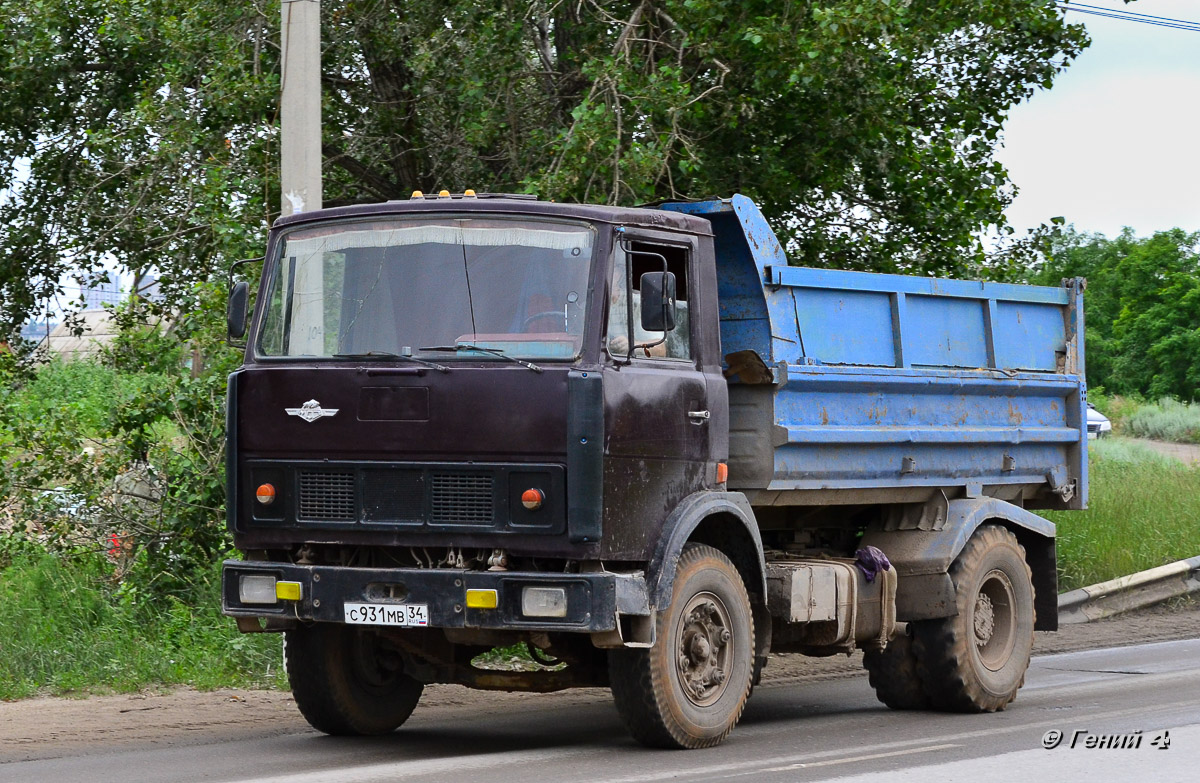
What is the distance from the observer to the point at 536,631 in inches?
285

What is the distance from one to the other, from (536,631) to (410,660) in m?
1.29

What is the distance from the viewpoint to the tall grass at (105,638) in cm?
996

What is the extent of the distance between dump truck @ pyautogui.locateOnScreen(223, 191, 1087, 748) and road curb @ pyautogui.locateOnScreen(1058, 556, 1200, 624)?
19.7 ft

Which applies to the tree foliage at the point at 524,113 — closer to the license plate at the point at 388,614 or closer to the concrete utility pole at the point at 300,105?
the concrete utility pole at the point at 300,105

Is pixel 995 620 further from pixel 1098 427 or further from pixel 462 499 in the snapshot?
pixel 1098 427

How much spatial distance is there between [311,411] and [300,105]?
328 centimetres

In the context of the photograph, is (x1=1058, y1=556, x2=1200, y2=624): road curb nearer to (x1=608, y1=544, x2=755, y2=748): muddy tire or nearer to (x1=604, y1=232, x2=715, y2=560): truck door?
(x1=608, y1=544, x2=755, y2=748): muddy tire

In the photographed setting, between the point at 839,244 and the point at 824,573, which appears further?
the point at 839,244

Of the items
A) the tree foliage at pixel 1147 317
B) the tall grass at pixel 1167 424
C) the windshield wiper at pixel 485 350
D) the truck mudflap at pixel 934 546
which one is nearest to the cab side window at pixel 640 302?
the windshield wiper at pixel 485 350

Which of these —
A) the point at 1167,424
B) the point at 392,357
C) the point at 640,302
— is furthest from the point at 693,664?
the point at 1167,424

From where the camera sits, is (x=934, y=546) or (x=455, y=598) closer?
A: (x=455, y=598)

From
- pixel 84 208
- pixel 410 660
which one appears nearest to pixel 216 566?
pixel 410 660

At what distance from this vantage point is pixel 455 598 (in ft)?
23.5

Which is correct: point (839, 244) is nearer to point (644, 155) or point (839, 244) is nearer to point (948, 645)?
point (644, 155)
